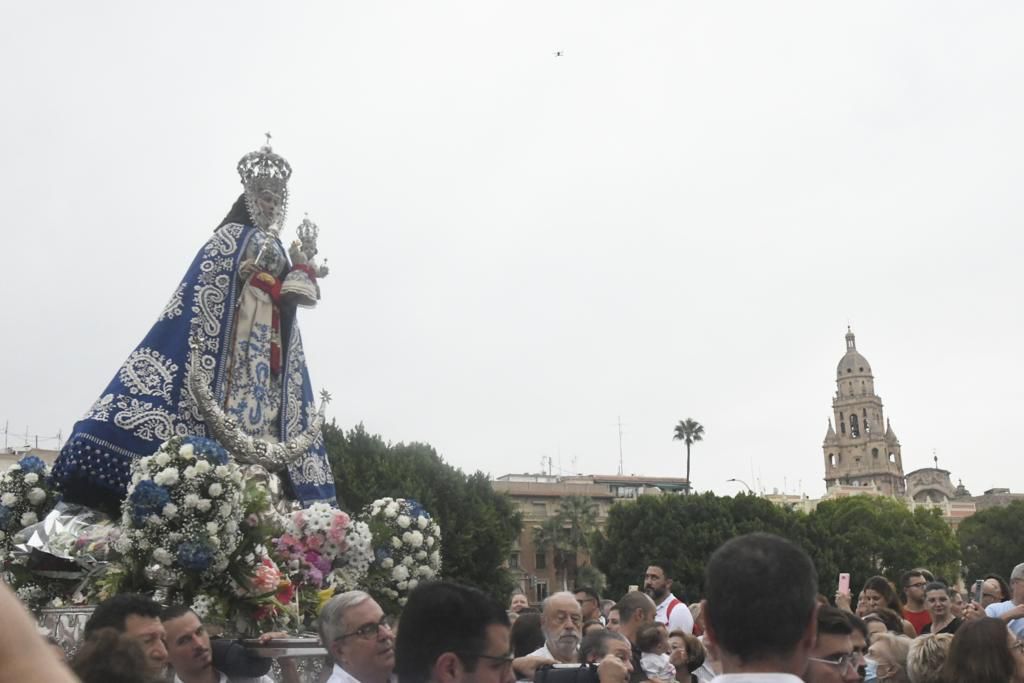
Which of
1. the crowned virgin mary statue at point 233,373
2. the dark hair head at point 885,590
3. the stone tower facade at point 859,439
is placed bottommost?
the dark hair head at point 885,590

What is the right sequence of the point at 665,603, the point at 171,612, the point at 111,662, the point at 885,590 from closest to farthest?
the point at 111,662 → the point at 171,612 → the point at 885,590 → the point at 665,603

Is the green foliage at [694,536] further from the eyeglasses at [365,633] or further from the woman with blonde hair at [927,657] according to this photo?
the eyeglasses at [365,633]

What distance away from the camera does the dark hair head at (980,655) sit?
5145 mm

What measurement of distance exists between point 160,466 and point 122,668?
485cm

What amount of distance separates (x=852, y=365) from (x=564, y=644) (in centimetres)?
14185

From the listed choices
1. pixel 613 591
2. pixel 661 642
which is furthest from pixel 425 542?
pixel 613 591

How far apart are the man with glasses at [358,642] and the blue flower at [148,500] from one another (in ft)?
11.4

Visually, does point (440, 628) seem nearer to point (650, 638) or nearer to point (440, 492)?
point (650, 638)

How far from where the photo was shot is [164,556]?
795 centimetres

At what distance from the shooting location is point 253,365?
36.2 feet

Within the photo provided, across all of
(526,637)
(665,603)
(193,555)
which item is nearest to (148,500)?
(193,555)

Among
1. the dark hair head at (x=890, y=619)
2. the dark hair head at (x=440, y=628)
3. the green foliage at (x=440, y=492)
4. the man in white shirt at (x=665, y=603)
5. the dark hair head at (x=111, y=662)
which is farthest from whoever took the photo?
the green foliage at (x=440, y=492)

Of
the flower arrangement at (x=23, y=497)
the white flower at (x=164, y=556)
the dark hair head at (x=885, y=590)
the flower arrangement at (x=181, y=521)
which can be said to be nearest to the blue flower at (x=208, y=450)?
the flower arrangement at (x=181, y=521)

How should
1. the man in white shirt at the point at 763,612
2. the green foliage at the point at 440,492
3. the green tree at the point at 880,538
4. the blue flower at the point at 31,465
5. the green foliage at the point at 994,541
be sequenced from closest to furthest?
the man in white shirt at the point at 763,612, the blue flower at the point at 31,465, the green foliage at the point at 440,492, the green tree at the point at 880,538, the green foliage at the point at 994,541
